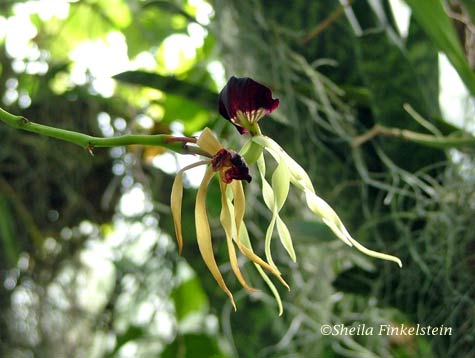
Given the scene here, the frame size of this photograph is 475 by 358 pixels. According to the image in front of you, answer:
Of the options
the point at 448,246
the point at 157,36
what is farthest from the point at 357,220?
the point at 157,36

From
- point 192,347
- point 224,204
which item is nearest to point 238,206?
point 224,204

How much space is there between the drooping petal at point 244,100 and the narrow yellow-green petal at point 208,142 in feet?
0.14

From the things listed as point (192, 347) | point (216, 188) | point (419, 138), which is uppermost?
point (419, 138)

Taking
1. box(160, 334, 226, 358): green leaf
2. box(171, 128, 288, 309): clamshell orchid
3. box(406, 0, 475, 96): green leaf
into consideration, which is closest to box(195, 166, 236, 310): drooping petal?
box(171, 128, 288, 309): clamshell orchid

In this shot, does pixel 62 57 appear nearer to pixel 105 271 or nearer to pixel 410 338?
pixel 105 271

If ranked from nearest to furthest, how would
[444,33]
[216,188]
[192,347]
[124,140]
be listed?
1. [124,140]
2. [444,33]
3. [216,188]
4. [192,347]

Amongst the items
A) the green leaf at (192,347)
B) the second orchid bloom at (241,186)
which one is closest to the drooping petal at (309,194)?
the second orchid bloom at (241,186)

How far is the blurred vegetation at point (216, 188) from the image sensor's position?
2.18 ft

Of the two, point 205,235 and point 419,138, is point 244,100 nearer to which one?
point 205,235

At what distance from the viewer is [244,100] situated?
0.37 m

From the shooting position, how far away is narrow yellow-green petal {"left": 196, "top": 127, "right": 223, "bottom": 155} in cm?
33

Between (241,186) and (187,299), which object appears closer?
(241,186)

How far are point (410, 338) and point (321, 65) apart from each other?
1.01 feet

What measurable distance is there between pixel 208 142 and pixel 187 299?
2.24 feet
